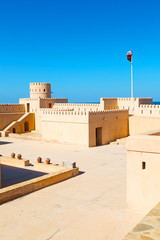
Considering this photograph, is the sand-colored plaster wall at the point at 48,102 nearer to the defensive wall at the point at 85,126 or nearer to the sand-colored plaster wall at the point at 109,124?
the defensive wall at the point at 85,126

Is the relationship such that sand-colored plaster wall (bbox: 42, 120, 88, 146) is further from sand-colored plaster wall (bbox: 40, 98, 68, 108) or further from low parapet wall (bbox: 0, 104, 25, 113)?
low parapet wall (bbox: 0, 104, 25, 113)

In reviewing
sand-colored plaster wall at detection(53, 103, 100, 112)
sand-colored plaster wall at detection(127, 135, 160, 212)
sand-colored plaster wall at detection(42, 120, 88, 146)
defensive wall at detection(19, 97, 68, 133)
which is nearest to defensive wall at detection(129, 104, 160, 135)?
sand-colored plaster wall at detection(53, 103, 100, 112)

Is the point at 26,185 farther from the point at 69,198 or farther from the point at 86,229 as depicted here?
the point at 86,229

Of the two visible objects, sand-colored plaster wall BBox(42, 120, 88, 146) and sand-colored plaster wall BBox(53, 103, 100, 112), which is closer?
sand-colored plaster wall BBox(42, 120, 88, 146)

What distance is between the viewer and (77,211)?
7738 millimetres

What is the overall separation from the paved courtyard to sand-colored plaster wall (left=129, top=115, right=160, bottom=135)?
352 inches

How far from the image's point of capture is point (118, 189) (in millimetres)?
9547

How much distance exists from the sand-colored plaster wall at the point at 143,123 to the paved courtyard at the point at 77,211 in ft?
29.4

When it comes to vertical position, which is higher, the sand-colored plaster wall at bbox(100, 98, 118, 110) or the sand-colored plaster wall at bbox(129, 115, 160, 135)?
the sand-colored plaster wall at bbox(100, 98, 118, 110)

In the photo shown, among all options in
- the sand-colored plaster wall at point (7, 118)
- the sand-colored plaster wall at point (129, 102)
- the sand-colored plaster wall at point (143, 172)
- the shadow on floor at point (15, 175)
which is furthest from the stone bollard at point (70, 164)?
the sand-colored plaster wall at point (7, 118)

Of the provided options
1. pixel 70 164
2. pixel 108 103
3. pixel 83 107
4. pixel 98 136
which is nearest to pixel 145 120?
pixel 98 136

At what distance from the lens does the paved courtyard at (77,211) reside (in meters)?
6.38

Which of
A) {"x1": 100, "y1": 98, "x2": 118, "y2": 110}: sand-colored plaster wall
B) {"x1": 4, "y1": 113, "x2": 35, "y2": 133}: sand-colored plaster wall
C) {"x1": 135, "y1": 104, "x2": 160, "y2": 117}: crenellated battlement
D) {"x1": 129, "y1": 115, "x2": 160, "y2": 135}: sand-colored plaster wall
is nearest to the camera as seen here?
{"x1": 129, "y1": 115, "x2": 160, "y2": 135}: sand-colored plaster wall

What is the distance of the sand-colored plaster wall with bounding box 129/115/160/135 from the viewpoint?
67.6 ft
